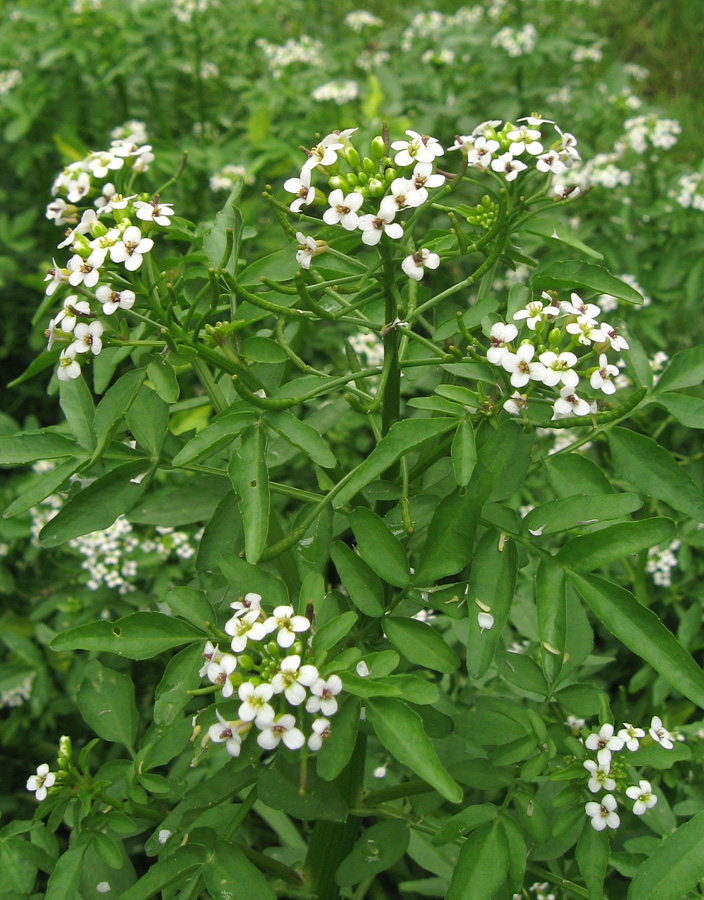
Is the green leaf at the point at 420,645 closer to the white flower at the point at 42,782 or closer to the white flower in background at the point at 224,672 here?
the white flower in background at the point at 224,672

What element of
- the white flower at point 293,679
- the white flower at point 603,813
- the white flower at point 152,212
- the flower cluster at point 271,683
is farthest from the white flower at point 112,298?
the white flower at point 603,813

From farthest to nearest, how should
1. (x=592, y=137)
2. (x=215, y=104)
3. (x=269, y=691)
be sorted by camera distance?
(x=215, y=104), (x=592, y=137), (x=269, y=691)

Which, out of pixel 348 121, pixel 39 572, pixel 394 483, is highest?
pixel 394 483

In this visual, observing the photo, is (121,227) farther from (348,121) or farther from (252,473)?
(348,121)

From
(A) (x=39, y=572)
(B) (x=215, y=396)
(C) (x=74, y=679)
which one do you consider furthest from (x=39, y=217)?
(B) (x=215, y=396)

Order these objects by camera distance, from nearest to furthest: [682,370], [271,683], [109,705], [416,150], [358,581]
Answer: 1. [271,683]
2. [416,150]
3. [358,581]
4. [682,370]
5. [109,705]

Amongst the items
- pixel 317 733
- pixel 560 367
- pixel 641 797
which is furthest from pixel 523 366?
pixel 641 797

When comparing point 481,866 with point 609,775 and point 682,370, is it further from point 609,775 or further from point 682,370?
point 682,370
